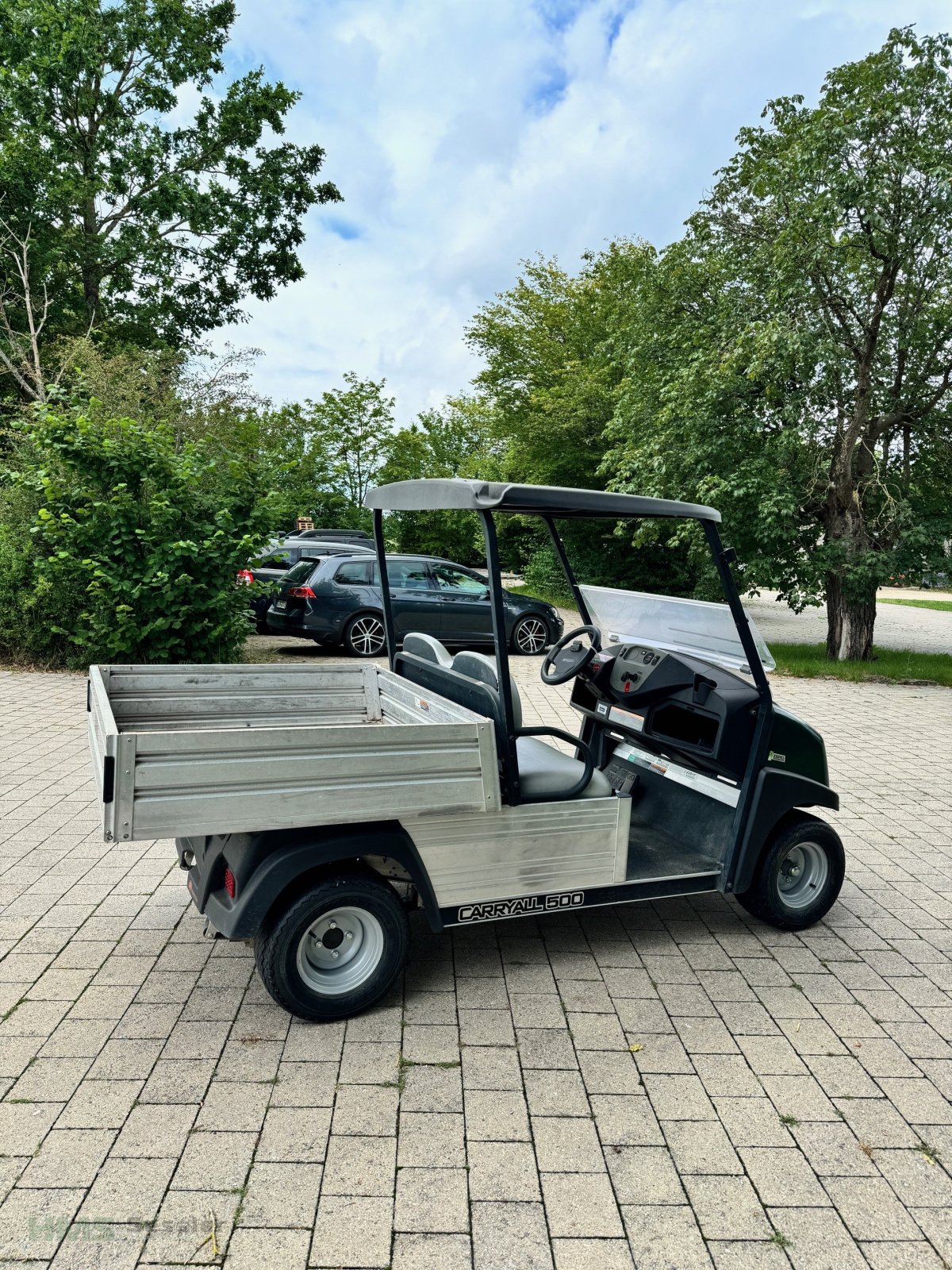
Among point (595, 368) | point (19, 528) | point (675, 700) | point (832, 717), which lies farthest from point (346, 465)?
point (675, 700)

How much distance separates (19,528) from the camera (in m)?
9.77

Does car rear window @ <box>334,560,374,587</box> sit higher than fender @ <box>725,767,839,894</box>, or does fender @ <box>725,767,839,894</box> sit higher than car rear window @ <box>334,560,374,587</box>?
car rear window @ <box>334,560,374,587</box>

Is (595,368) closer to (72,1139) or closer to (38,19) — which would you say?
(38,19)

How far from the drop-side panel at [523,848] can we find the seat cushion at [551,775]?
57 millimetres

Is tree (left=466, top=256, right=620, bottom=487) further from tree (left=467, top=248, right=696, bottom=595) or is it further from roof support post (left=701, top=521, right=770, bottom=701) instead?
roof support post (left=701, top=521, right=770, bottom=701)

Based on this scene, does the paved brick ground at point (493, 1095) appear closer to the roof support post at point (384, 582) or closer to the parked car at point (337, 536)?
the roof support post at point (384, 582)

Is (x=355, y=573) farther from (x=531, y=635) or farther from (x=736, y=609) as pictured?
(x=736, y=609)

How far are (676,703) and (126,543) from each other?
667 centimetres

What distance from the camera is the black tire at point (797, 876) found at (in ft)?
12.8

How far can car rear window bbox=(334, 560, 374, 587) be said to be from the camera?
37.9 feet

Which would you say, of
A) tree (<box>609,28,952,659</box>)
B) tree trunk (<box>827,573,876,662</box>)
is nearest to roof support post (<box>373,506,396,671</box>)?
tree (<box>609,28,952,659</box>)

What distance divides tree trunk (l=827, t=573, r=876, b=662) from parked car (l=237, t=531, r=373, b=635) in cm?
659

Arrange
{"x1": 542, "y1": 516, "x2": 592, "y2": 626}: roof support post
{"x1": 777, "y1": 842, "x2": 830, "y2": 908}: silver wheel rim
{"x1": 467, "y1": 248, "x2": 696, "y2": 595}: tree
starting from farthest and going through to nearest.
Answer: {"x1": 467, "y1": 248, "x2": 696, "y2": 595}: tree
{"x1": 542, "y1": 516, "x2": 592, "y2": 626}: roof support post
{"x1": 777, "y1": 842, "x2": 830, "y2": 908}: silver wheel rim

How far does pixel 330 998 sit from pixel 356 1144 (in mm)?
635
